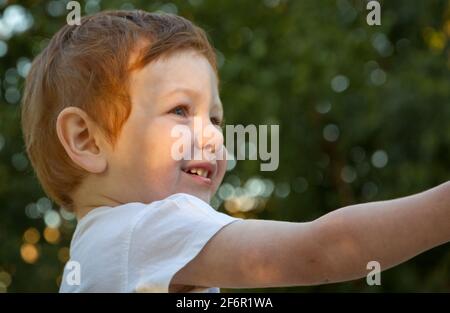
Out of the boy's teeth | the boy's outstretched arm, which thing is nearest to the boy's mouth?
the boy's teeth

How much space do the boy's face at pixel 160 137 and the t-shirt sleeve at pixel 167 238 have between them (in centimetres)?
17

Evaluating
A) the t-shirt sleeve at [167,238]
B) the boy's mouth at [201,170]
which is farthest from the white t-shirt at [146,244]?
the boy's mouth at [201,170]

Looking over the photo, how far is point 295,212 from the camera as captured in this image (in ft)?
23.4

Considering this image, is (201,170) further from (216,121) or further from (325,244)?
(325,244)

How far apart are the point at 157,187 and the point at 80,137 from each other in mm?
202

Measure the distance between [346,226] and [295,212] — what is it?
584 cm

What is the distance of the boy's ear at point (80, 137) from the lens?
5.63 feet

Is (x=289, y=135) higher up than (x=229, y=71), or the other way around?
(x=229, y=71)

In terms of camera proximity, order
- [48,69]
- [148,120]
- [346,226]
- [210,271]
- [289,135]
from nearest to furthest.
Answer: [346,226] < [210,271] < [148,120] < [48,69] < [289,135]

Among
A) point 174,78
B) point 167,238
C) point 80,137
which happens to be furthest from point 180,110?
point 167,238

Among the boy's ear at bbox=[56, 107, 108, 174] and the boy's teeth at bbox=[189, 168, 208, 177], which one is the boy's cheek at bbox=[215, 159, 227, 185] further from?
the boy's ear at bbox=[56, 107, 108, 174]

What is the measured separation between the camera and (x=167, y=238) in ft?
4.82

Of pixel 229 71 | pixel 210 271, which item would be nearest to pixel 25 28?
pixel 229 71
